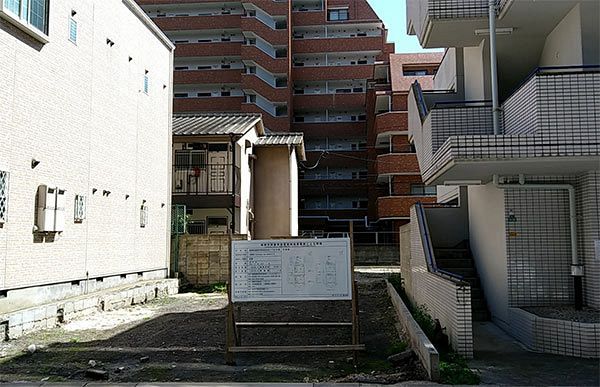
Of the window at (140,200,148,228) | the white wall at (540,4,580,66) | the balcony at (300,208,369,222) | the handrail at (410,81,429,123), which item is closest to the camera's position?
the white wall at (540,4,580,66)

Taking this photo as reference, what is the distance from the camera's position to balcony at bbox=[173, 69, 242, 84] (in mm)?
42906

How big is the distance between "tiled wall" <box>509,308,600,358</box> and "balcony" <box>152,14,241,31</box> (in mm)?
39564

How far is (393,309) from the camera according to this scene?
12078 mm

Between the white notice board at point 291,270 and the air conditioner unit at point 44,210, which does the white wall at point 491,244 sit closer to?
the white notice board at point 291,270

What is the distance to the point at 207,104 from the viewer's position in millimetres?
42562

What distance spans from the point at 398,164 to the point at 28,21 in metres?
25.2

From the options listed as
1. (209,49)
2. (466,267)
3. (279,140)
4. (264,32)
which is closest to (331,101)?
(264,32)

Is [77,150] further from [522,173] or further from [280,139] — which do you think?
[280,139]

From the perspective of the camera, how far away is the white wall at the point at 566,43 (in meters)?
8.28

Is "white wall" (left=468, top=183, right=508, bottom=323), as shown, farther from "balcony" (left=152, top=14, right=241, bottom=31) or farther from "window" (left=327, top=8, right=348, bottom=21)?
"window" (left=327, top=8, right=348, bottom=21)

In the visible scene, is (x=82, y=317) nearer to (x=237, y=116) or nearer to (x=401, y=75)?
(x=237, y=116)

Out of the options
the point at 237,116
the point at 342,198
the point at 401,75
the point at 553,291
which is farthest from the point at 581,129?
the point at 342,198

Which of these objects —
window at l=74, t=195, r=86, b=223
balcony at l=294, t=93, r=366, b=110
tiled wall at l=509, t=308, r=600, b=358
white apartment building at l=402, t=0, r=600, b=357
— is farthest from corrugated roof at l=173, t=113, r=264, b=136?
balcony at l=294, t=93, r=366, b=110

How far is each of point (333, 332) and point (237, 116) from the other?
16767mm
